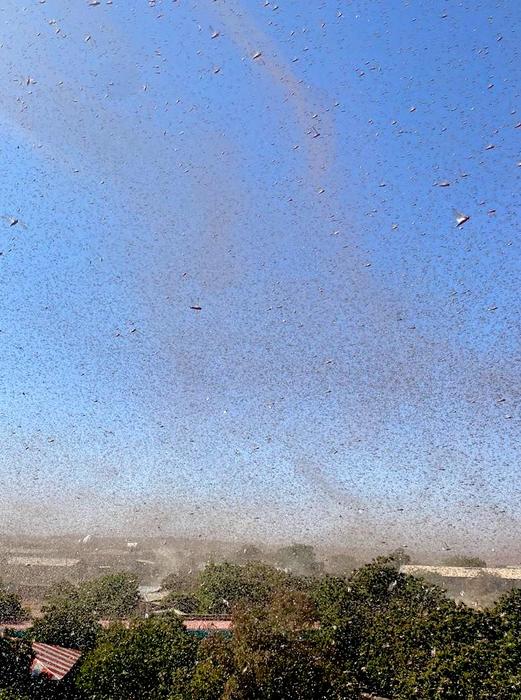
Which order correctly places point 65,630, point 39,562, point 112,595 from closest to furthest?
point 65,630
point 112,595
point 39,562

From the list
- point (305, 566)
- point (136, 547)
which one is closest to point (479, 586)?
point (305, 566)

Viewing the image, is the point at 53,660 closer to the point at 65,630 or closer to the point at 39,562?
the point at 65,630

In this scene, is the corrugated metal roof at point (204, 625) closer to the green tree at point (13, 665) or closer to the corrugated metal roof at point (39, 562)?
the green tree at point (13, 665)

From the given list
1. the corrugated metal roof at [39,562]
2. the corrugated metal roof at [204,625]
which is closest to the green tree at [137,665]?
the corrugated metal roof at [204,625]

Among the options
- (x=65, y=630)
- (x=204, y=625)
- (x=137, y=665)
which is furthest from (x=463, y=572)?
(x=137, y=665)

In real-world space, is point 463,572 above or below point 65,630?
below

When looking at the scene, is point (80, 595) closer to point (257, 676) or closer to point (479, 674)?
point (257, 676)
